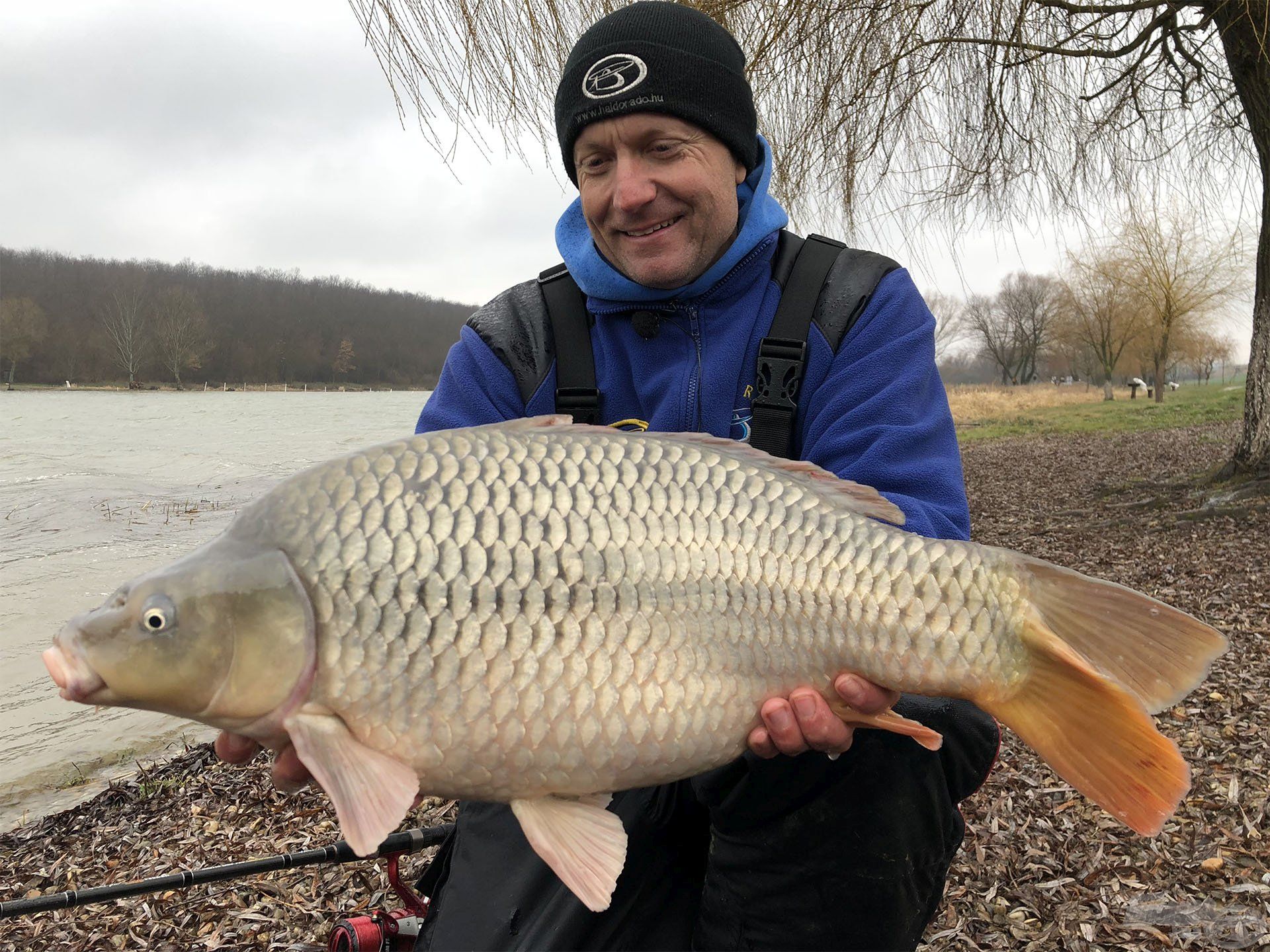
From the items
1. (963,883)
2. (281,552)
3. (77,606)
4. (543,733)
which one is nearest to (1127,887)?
(963,883)

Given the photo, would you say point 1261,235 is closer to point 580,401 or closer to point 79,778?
point 580,401

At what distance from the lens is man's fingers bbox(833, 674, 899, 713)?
47.3 inches

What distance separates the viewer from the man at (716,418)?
53.7 inches

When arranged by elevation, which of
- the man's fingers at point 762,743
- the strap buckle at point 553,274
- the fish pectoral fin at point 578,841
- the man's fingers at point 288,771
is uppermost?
the strap buckle at point 553,274

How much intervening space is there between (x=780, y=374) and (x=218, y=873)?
4.57ft

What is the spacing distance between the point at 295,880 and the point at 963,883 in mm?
1432

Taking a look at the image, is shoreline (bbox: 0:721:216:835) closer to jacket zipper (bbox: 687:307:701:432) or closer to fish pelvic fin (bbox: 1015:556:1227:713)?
jacket zipper (bbox: 687:307:701:432)

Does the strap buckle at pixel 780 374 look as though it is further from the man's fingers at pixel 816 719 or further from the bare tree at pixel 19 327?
the bare tree at pixel 19 327

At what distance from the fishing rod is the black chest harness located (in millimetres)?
865

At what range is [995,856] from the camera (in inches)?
76.9

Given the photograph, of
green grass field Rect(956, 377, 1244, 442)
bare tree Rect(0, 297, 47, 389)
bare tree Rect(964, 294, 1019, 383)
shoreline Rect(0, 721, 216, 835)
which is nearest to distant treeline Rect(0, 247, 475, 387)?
bare tree Rect(0, 297, 47, 389)

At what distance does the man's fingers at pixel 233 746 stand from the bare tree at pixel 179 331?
136 feet

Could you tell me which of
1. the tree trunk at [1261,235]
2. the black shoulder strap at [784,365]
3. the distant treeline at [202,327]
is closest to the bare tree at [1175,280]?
the tree trunk at [1261,235]

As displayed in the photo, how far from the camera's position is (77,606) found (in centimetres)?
580
